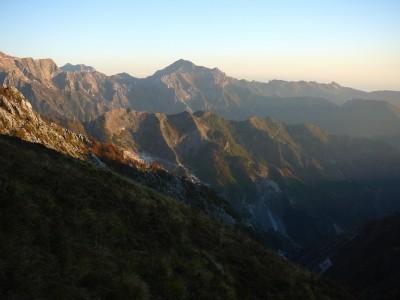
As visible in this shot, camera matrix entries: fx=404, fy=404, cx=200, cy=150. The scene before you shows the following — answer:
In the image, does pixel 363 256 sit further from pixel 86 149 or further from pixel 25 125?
pixel 25 125

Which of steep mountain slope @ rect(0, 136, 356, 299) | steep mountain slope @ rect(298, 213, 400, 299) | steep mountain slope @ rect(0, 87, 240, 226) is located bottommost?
steep mountain slope @ rect(298, 213, 400, 299)

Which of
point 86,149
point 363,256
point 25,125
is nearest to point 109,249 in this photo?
point 25,125

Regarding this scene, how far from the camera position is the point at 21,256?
44.9 feet

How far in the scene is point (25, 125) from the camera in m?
78.8

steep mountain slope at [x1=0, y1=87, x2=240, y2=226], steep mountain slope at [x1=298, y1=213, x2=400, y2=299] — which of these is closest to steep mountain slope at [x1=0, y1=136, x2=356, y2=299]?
steep mountain slope at [x1=0, y1=87, x2=240, y2=226]

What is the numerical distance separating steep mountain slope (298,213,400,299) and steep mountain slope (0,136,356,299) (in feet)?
269

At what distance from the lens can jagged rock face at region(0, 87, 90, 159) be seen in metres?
73.3

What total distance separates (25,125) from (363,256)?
114224mm

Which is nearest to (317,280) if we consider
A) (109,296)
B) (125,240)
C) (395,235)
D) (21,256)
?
(125,240)

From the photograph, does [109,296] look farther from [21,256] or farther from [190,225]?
[190,225]

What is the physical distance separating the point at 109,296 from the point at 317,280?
23.4 m

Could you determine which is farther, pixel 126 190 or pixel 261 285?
pixel 126 190

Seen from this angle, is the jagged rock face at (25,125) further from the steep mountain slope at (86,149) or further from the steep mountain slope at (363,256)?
the steep mountain slope at (363,256)

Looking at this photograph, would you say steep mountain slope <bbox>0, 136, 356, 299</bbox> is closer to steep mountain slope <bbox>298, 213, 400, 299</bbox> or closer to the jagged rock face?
the jagged rock face
